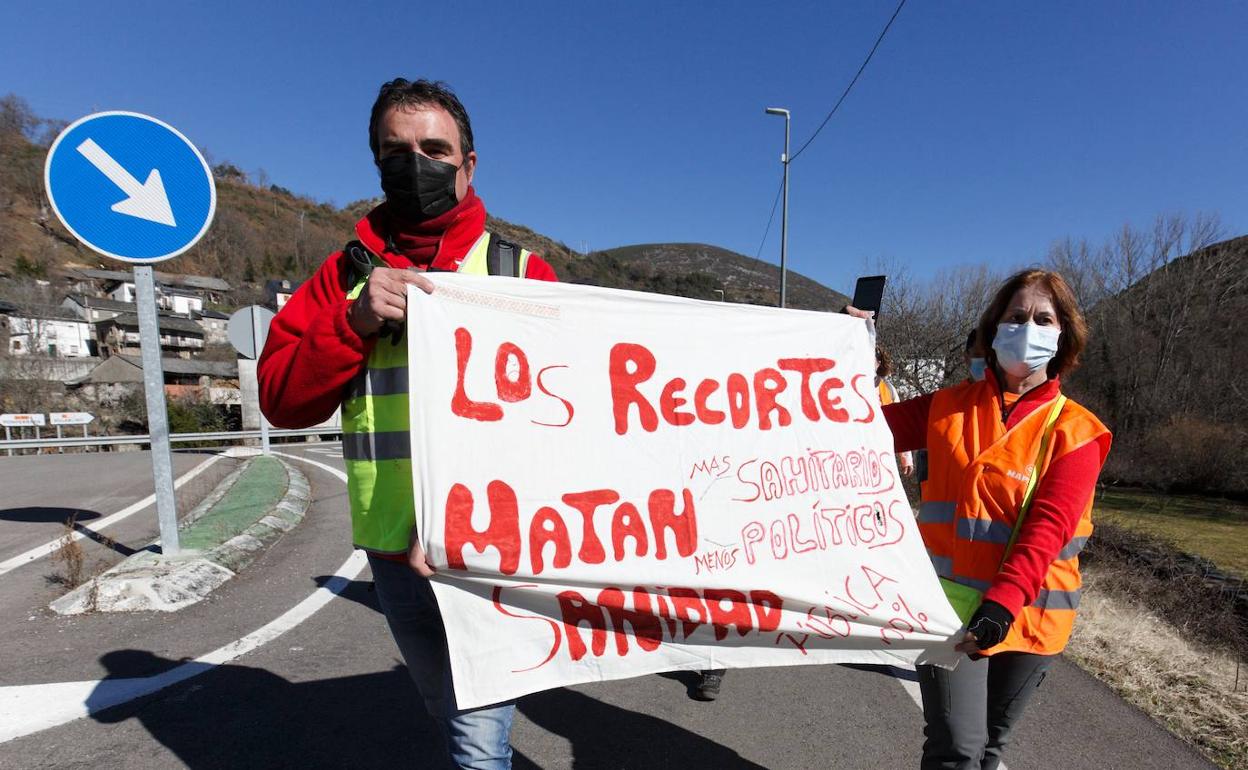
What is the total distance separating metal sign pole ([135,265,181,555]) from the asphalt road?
785 millimetres

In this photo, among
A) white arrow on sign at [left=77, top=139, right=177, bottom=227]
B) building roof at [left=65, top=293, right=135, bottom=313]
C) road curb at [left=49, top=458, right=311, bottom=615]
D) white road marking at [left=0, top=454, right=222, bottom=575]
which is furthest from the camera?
building roof at [left=65, top=293, right=135, bottom=313]

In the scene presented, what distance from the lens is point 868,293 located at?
2.62 metres

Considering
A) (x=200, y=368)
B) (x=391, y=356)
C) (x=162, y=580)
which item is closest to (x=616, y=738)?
(x=391, y=356)

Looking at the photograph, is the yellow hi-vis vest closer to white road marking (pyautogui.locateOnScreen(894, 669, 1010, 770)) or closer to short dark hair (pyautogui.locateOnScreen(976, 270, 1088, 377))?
short dark hair (pyautogui.locateOnScreen(976, 270, 1088, 377))

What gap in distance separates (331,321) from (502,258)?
57 centimetres

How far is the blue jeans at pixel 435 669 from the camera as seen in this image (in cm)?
159

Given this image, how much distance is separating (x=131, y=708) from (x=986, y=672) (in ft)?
11.7

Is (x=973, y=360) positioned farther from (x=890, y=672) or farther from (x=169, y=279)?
(x=169, y=279)

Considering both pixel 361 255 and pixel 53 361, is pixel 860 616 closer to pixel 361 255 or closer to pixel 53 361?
pixel 361 255

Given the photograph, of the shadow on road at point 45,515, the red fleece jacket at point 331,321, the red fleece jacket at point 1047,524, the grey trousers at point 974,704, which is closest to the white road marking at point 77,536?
the shadow on road at point 45,515

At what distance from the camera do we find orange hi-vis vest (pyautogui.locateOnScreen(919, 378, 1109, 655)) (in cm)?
190

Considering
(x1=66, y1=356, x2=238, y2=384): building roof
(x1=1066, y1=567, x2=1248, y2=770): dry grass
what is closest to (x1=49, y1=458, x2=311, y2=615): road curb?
(x1=1066, y1=567, x2=1248, y2=770): dry grass

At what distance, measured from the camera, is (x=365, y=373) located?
5.25 ft

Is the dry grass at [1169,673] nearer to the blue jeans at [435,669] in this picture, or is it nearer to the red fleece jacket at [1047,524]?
the red fleece jacket at [1047,524]
